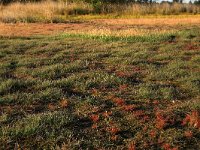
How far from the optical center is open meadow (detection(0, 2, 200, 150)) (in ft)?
20.2

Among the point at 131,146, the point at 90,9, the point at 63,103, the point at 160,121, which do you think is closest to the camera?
the point at 131,146

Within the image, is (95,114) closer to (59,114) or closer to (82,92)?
(59,114)

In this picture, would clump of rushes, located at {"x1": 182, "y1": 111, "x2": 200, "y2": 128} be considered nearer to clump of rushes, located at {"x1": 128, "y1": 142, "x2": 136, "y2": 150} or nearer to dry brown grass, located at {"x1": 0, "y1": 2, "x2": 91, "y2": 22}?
clump of rushes, located at {"x1": 128, "y1": 142, "x2": 136, "y2": 150}

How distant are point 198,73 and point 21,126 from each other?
18.3ft

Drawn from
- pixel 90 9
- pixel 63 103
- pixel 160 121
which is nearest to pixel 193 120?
pixel 160 121

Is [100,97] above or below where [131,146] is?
above

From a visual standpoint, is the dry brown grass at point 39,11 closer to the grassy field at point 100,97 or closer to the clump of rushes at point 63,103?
the grassy field at point 100,97

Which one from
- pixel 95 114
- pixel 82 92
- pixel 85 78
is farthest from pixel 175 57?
pixel 95 114

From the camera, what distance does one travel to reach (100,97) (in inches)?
318

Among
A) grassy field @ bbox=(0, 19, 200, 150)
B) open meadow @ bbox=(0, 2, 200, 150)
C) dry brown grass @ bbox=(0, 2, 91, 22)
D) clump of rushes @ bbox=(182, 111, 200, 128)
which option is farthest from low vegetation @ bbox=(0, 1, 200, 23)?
clump of rushes @ bbox=(182, 111, 200, 128)

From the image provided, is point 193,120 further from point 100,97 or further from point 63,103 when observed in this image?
point 63,103

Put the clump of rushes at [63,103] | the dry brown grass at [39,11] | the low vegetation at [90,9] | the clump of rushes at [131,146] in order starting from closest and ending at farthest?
the clump of rushes at [131,146]
the clump of rushes at [63,103]
the dry brown grass at [39,11]
the low vegetation at [90,9]

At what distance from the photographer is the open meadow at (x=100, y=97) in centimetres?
615

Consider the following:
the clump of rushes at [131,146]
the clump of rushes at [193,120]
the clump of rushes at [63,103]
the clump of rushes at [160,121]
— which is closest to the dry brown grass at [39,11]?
the clump of rushes at [63,103]
